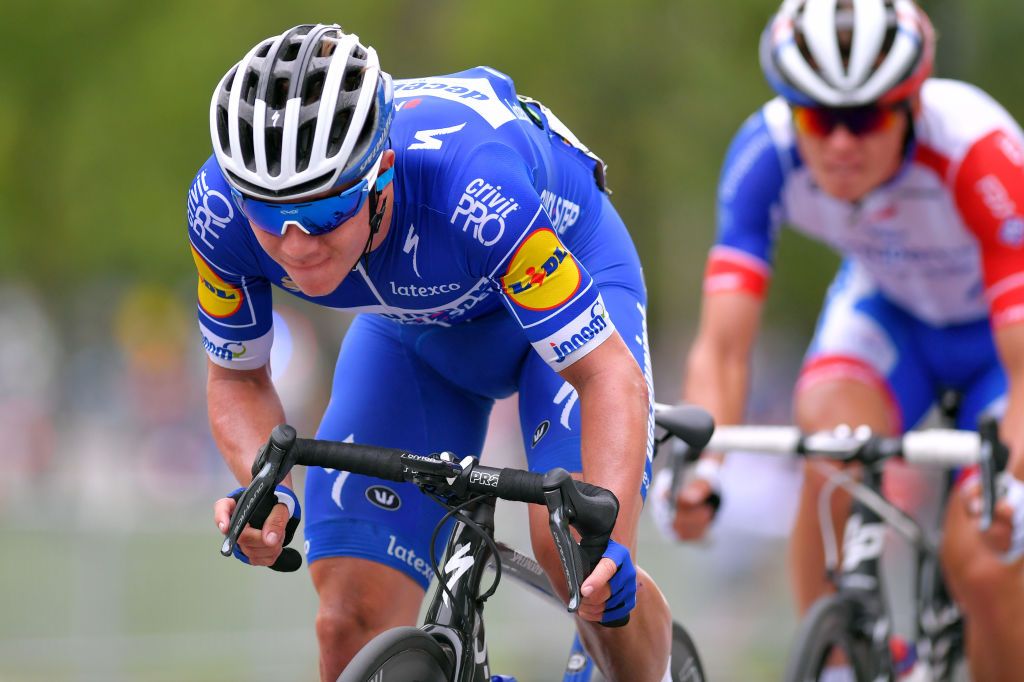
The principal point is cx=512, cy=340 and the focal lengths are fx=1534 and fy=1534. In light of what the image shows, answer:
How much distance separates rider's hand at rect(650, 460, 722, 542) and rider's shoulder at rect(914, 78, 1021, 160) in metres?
1.40

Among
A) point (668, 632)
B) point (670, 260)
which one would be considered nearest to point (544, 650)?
point (668, 632)

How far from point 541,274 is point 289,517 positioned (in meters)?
0.85

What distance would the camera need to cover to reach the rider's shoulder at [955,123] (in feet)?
18.1

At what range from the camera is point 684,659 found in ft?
14.9

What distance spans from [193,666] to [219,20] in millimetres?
9486

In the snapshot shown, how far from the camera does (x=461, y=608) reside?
379 cm

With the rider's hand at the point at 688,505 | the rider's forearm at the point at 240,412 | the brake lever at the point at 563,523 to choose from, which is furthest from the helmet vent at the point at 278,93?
the rider's hand at the point at 688,505

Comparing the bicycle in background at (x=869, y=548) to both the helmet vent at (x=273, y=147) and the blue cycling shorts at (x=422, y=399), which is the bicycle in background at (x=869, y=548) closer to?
the blue cycling shorts at (x=422, y=399)

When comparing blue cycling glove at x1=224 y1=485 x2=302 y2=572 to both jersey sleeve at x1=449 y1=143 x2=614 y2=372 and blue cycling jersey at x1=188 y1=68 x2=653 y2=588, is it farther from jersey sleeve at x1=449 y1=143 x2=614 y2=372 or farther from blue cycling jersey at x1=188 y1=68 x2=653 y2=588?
jersey sleeve at x1=449 y1=143 x2=614 y2=372

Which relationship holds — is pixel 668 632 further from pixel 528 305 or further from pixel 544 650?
pixel 544 650

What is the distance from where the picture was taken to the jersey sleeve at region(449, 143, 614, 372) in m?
3.66

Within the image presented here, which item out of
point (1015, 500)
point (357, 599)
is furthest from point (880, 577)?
point (357, 599)

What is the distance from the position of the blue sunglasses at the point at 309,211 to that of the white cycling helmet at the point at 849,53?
2360 millimetres

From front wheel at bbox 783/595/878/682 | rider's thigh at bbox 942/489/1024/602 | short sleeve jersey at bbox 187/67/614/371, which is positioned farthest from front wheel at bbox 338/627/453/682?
rider's thigh at bbox 942/489/1024/602
